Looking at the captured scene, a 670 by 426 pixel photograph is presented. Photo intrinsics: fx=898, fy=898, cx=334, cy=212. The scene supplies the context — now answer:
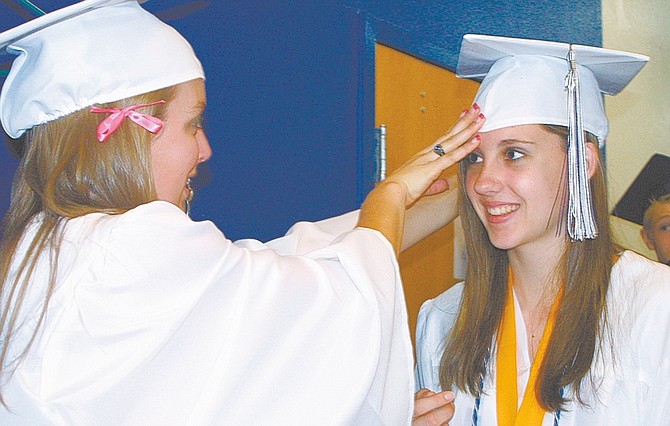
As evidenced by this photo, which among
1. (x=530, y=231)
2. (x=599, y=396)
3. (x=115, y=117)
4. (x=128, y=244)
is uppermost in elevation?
(x=115, y=117)

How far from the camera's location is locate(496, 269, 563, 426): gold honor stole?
204 cm

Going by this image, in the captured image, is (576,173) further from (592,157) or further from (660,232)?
(660,232)

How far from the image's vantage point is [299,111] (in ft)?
9.48

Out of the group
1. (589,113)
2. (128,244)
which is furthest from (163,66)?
(589,113)

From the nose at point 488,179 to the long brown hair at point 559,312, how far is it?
13 cm

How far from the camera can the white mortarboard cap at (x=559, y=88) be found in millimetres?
2066

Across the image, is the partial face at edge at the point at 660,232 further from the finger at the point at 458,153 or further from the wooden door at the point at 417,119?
the finger at the point at 458,153

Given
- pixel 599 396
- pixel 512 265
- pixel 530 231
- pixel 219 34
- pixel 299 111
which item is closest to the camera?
pixel 599 396

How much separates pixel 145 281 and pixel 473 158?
1.03 metres

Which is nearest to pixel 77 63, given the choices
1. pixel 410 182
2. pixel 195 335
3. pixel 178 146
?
pixel 178 146

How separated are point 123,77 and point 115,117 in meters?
0.09

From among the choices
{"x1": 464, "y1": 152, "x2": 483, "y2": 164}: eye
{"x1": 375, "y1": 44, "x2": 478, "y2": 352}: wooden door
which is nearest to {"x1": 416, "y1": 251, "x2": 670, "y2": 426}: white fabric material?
{"x1": 464, "y1": 152, "x2": 483, "y2": 164}: eye

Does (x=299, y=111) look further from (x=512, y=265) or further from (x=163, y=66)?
(x=163, y=66)

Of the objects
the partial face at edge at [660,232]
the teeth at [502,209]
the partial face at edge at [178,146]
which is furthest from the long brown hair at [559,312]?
the partial face at edge at [660,232]
